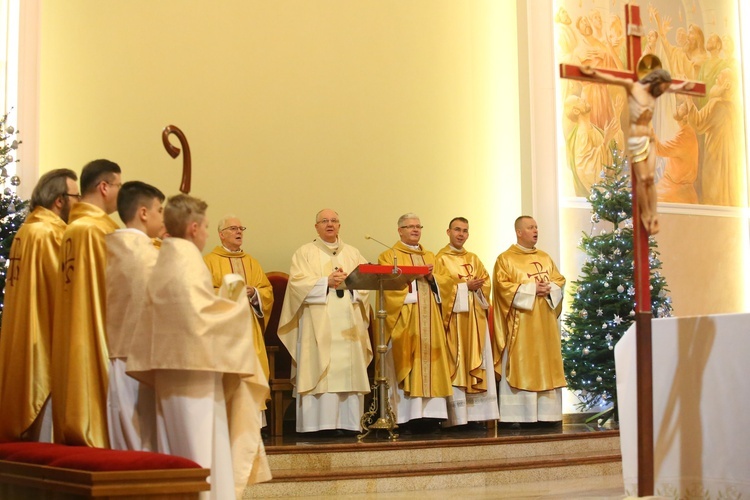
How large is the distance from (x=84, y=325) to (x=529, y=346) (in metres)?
5.76

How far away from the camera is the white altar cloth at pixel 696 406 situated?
4156 millimetres

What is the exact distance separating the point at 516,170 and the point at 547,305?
255 centimetres

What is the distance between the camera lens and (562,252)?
11.9m

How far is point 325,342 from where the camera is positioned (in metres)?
9.07

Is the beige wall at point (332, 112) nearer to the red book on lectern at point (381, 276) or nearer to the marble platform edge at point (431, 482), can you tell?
the red book on lectern at point (381, 276)

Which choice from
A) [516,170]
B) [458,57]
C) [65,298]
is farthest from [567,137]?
[65,298]

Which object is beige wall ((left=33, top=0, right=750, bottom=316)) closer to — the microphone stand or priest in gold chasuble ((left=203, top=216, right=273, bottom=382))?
priest in gold chasuble ((left=203, top=216, right=273, bottom=382))

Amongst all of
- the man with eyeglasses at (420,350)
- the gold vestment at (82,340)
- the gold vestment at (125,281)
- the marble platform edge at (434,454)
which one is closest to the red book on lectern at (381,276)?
the man with eyeglasses at (420,350)

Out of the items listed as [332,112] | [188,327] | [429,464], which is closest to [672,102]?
[332,112]

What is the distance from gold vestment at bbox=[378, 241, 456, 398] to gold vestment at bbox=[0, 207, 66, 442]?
4.51 meters

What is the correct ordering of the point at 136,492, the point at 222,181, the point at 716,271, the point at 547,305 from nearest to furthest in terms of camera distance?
the point at 136,492 → the point at 547,305 → the point at 222,181 → the point at 716,271

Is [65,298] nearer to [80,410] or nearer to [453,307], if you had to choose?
[80,410]

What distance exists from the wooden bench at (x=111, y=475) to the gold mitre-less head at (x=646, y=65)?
2.45 meters

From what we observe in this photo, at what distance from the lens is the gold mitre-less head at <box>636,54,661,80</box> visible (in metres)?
4.16
